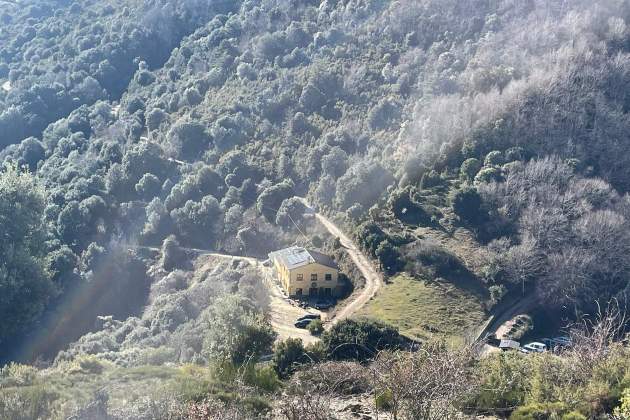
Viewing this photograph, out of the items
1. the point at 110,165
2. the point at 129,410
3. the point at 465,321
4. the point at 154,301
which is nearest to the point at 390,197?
the point at 465,321

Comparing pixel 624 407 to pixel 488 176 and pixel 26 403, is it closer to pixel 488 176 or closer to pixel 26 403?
pixel 26 403

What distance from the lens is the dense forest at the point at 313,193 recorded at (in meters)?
20.1

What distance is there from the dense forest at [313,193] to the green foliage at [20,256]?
147mm

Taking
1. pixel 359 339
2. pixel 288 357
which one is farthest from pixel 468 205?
pixel 288 357

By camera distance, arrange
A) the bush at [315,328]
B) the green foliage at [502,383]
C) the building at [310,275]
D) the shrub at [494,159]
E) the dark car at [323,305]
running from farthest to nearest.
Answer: the shrub at [494,159], the building at [310,275], the dark car at [323,305], the bush at [315,328], the green foliage at [502,383]

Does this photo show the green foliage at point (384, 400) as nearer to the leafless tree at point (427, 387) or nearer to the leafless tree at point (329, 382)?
the leafless tree at point (427, 387)

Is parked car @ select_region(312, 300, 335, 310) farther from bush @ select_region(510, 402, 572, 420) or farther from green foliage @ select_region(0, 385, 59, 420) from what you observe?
bush @ select_region(510, 402, 572, 420)

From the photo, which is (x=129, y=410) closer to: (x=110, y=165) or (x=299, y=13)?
(x=110, y=165)

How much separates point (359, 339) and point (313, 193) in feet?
98.5

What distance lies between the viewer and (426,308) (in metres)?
40.2

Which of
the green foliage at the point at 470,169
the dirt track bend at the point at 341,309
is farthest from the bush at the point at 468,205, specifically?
the dirt track bend at the point at 341,309

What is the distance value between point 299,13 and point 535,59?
3109 centimetres

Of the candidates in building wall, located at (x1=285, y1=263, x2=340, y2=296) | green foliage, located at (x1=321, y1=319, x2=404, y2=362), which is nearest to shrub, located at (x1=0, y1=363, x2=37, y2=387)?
green foliage, located at (x1=321, y1=319, x2=404, y2=362)

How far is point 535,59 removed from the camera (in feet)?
188
